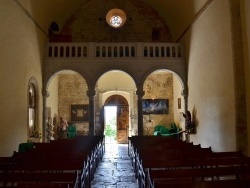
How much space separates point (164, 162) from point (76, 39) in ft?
42.4

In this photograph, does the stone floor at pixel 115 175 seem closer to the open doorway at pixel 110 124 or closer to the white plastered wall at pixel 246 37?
the white plastered wall at pixel 246 37

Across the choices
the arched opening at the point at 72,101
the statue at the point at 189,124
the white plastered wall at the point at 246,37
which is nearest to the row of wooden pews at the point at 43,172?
the white plastered wall at the point at 246,37

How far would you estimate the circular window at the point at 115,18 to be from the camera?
55.6 ft

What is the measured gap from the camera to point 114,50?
14273 mm

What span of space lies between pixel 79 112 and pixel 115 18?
242 inches

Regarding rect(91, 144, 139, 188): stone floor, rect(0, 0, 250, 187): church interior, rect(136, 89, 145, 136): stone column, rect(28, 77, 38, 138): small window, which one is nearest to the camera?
rect(91, 144, 139, 188): stone floor

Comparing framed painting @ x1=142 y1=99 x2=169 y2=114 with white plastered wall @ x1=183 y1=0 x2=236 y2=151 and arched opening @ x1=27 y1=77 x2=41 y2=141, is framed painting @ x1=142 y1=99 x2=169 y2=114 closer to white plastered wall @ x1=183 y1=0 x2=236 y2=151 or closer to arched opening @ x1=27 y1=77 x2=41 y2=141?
white plastered wall @ x1=183 y1=0 x2=236 y2=151

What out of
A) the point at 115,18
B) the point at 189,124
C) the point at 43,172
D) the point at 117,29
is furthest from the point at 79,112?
the point at 43,172

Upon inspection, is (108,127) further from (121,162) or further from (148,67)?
(121,162)

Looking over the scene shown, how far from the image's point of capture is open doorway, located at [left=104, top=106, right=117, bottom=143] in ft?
68.3

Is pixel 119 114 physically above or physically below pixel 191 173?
above

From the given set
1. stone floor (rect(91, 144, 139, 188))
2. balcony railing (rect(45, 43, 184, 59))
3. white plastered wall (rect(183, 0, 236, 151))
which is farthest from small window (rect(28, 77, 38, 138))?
white plastered wall (rect(183, 0, 236, 151))

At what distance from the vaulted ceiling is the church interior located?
0.21 ft

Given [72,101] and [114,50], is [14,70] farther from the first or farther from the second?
[72,101]
